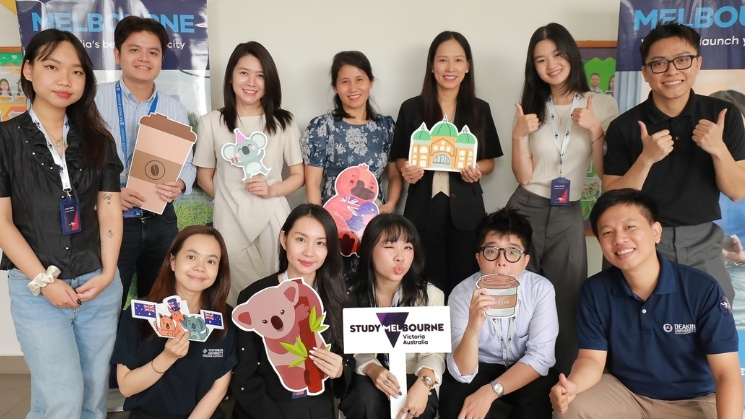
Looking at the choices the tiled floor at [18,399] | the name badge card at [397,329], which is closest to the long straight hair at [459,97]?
the name badge card at [397,329]

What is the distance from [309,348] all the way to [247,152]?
1.16 m

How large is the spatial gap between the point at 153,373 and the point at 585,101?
2.37 meters

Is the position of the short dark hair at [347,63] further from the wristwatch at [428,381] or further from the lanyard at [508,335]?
the wristwatch at [428,381]

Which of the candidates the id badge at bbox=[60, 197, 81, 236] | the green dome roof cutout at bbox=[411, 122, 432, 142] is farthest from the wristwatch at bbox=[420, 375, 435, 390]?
the id badge at bbox=[60, 197, 81, 236]

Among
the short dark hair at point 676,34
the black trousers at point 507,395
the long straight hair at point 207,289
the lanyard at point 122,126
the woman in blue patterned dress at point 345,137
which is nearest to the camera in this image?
the long straight hair at point 207,289

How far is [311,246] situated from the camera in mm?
2461

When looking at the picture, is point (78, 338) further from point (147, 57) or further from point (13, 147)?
point (147, 57)

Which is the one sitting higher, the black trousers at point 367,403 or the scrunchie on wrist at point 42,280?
the scrunchie on wrist at point 42,280

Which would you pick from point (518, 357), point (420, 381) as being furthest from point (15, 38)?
point (518, 357)

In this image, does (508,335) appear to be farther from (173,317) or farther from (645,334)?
(173,317)

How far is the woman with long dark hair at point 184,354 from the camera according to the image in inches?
91.7

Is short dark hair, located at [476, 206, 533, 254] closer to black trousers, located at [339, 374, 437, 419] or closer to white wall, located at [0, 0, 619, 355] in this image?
black trousers, located at [339, 374, 437, 419]

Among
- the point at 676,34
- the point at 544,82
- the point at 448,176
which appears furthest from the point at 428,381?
the point at 676,34

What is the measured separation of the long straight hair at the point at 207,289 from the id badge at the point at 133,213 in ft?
1.93
